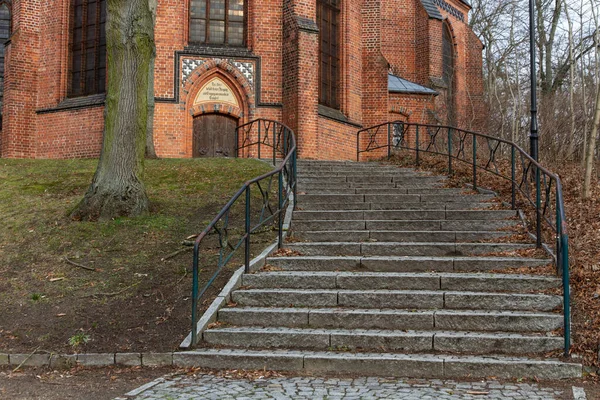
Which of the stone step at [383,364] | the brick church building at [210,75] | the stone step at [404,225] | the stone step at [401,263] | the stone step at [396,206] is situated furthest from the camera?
the brick church building at [210,75]

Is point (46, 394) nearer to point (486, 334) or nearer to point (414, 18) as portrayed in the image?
point (486, 334)

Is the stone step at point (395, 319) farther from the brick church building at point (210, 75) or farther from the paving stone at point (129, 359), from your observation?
the brick church building at point (210, 75)


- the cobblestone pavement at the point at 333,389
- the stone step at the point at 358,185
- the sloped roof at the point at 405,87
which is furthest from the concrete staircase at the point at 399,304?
the sloped roof at the point at 405,87

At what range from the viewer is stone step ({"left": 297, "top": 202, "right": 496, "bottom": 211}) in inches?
386

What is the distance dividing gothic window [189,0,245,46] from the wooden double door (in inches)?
92.2

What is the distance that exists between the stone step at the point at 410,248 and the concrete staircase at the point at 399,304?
0.01 metres

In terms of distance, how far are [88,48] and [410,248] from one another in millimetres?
14914

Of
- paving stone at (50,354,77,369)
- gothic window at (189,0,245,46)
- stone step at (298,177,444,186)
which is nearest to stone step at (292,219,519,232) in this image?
stone step at (298,177,444,186)

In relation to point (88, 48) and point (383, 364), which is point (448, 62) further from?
point (383, 364)

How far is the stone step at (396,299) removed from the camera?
6.41 metres

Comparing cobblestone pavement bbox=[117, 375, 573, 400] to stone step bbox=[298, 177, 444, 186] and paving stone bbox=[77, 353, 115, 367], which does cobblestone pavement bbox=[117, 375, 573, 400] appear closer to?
paving stone bbox=[77, 353, 115, 367]

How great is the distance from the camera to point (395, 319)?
6.25 m

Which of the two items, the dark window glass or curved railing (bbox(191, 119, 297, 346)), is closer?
curved railing (bbox(191, 119, 297, 346))

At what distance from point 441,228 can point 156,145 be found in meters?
10.9
